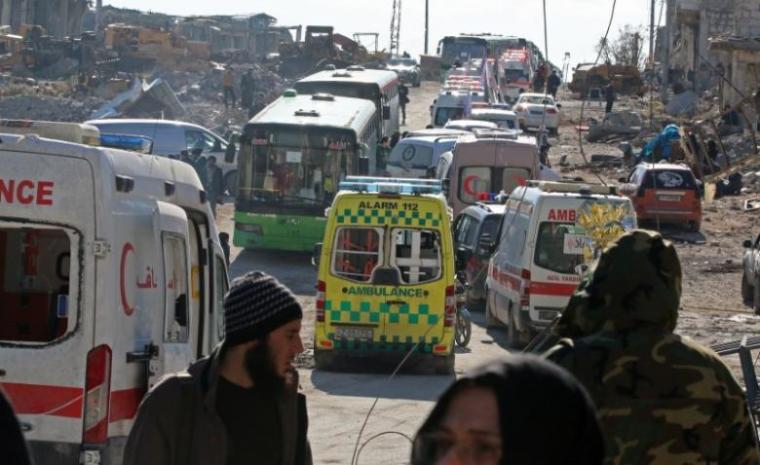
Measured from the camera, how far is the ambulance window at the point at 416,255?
1836 centimetres

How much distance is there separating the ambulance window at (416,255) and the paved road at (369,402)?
105 centimetres

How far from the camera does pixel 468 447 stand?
266 cm

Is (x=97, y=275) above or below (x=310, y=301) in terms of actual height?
above

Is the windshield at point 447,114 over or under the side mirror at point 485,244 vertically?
over

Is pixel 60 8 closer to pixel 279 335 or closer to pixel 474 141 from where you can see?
pixel 474 141

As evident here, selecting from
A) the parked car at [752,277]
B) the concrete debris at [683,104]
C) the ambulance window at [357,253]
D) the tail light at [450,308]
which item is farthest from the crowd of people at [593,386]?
the concrete debris at [683,104]

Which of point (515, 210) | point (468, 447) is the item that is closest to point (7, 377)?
point (468, 447)

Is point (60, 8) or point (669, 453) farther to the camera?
point (60, 8)

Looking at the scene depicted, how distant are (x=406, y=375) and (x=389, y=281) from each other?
102 cm

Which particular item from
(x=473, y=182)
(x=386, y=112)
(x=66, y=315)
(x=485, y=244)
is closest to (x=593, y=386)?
(x=66, y=315)

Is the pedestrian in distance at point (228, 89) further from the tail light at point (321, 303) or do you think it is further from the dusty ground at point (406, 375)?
the tail light at point (321, 303)

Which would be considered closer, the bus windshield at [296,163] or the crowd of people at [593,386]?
the crowd of people at [593,386]

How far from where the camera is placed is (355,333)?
1830 centimetres

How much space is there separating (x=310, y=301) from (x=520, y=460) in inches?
881
